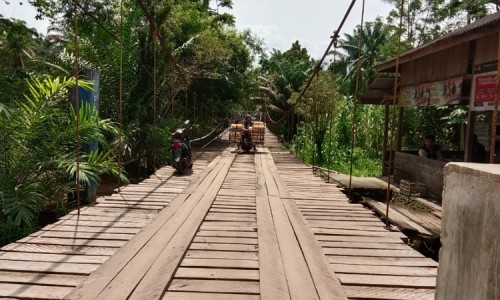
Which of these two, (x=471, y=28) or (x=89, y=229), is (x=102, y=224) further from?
(x=471, y=28)

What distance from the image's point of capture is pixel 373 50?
25469 mm

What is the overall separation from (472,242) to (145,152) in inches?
284

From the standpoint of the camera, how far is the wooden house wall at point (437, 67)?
237 inches

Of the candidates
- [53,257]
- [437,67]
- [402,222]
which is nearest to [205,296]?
[53,257]

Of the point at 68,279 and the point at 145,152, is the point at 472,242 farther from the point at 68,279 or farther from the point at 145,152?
the point at 145,152

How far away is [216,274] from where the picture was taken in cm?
206

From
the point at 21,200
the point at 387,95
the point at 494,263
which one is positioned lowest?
the point at 21,200

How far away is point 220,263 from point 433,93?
230 inches

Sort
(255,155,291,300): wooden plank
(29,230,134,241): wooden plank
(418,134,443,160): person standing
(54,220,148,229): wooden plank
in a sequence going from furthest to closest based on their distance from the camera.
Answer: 1. (418,134,443,160): person standing
2. (54,220,148,229): wooden plank
3. (29,230,134,241): wooden plank
4. (255,155,291,300): wooden plank

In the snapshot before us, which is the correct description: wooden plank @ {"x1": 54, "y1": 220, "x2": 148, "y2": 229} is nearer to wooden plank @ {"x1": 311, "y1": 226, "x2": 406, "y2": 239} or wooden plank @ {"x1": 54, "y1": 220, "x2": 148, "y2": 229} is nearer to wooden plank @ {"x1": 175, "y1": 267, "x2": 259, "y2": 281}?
wooden plank @ {"x1": 175, "y1": 267, "x2": 259, "y2": 281}

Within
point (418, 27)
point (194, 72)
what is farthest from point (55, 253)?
point (418, 27)

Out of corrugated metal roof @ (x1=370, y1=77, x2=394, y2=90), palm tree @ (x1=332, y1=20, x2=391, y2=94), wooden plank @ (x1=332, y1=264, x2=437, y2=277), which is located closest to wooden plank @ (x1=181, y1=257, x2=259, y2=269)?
wooden plank @ (x1=332, y1=264, x2=437, y2=277)

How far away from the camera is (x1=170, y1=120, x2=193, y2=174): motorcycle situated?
5828 mm

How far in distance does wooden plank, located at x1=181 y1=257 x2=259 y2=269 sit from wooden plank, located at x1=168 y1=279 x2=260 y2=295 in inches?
7.8
